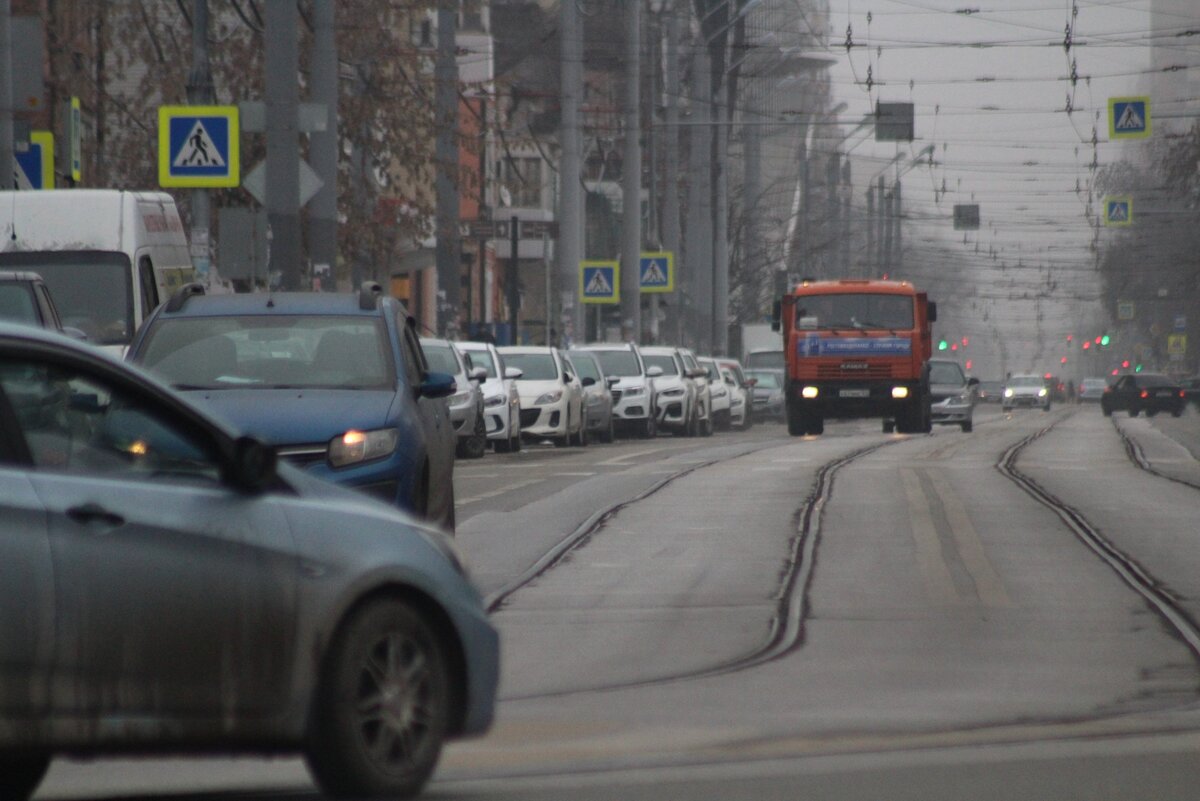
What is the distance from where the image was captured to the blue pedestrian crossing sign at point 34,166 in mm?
27422

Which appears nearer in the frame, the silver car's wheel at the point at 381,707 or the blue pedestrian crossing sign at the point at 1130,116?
the silver car's wheel at the point at 381,707

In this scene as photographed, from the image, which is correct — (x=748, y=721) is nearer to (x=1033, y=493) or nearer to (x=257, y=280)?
(x=1033, y=493)

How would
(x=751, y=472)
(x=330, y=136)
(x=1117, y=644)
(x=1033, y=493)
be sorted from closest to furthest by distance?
(x=1117, y=644), (x=1033, y=493), (x=751, y=472), (x=330, y=136)

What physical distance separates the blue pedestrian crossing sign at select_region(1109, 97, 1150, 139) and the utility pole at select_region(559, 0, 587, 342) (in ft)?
36.3

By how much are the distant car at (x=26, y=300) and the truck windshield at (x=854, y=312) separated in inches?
884


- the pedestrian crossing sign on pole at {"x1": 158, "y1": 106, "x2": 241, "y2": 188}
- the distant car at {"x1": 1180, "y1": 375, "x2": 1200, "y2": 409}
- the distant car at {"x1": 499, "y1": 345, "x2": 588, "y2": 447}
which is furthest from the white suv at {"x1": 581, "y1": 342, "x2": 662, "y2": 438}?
the distant car at {"x1": 1180, "y1": 375, "x2": 1200, "y2": 409}

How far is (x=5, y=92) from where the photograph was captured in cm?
2341

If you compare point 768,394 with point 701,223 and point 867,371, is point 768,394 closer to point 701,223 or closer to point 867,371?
point 701,223

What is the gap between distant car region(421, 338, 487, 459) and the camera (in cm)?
2823

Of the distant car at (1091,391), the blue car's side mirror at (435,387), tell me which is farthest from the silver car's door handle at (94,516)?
the distant car at (1091,391)

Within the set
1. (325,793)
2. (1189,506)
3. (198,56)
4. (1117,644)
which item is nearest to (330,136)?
(198,56)

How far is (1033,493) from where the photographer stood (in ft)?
70.7

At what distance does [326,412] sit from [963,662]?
393 cm

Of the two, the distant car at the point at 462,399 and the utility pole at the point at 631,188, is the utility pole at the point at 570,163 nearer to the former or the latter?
the utility pole at the point at 631,188
